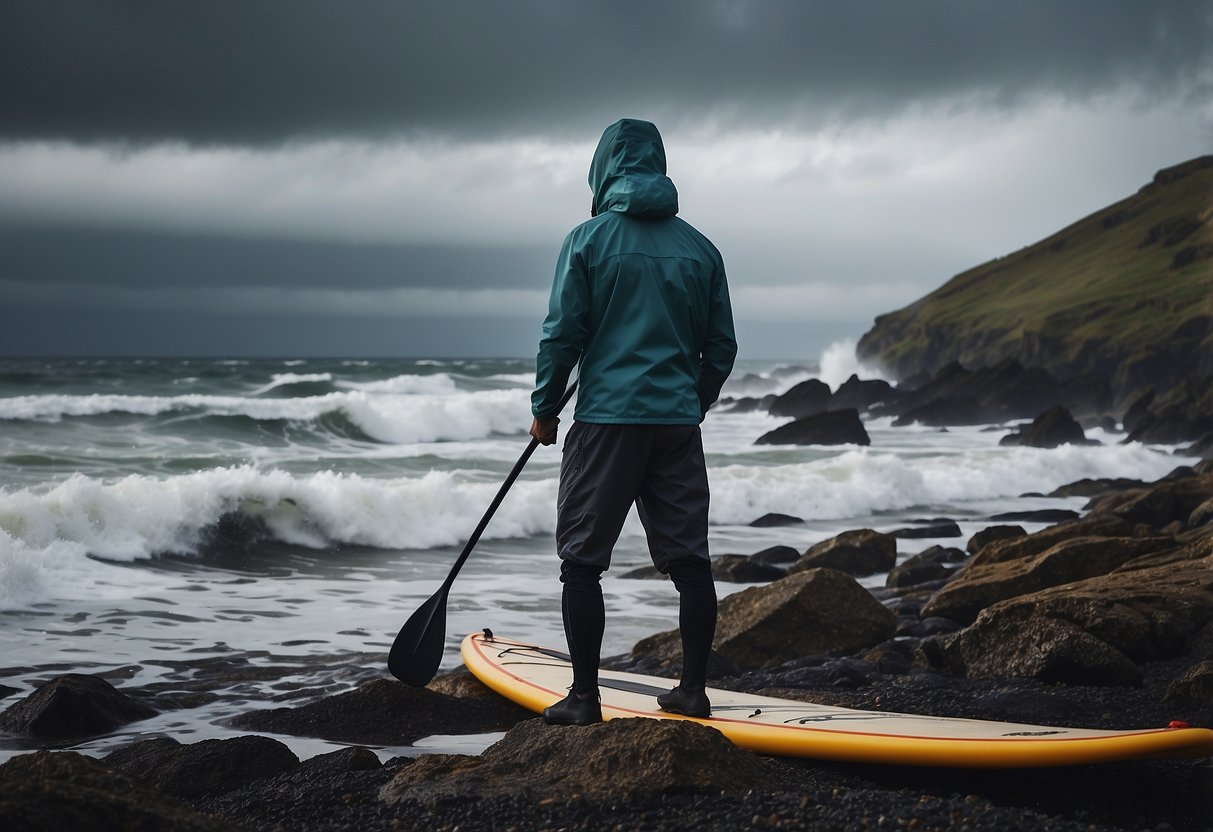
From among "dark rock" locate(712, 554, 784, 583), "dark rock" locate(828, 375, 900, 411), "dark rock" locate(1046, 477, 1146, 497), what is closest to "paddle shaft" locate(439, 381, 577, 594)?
"dark rock" locate(712, 554, 784, 583)

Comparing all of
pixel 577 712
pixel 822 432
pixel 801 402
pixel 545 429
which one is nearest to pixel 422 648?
pixel 577 712

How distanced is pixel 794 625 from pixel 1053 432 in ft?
71.6

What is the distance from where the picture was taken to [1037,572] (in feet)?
24.2

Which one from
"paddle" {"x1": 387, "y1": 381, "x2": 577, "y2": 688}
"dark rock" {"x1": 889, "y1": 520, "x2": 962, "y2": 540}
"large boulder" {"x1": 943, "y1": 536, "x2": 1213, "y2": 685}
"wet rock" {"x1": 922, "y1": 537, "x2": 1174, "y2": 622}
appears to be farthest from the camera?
"dark rock" {"x1": 889, "y1": 520, "x2": 962, "y2": 540}

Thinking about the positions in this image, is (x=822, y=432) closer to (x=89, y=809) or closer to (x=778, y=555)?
(x=778, y=555)

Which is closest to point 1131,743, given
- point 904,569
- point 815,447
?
point 904,569

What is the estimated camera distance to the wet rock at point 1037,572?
733cm

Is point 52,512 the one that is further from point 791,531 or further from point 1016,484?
point 1016,484

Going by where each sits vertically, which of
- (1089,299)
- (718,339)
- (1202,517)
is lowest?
(1202,517)

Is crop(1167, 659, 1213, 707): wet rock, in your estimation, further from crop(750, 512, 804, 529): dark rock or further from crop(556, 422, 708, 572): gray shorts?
crop(750, 512, 804, 529): dark rock

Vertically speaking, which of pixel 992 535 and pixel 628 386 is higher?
pixel 628 386

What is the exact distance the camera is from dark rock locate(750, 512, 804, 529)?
14641 mm

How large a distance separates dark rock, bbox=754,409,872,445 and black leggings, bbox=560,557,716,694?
23.2 meters

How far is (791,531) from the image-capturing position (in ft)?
46.5
